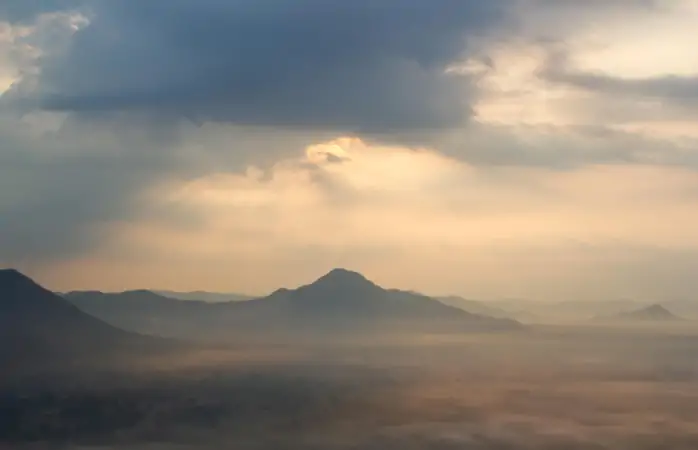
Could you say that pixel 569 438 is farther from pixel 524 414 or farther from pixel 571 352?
pixel 571 352

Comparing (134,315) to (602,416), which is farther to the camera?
(134,315)

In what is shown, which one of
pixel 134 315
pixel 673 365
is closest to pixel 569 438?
pixel 673 365

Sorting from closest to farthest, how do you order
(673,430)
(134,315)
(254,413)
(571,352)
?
1. (673,430)
2. (254,413)
3. (134,315)
4. (571,352)

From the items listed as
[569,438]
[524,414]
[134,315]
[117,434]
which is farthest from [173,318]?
[569,438]

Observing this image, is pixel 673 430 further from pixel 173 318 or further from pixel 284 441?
pixel 173 318

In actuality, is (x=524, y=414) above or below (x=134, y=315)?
below

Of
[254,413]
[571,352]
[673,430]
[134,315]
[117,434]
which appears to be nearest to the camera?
[673,430]
